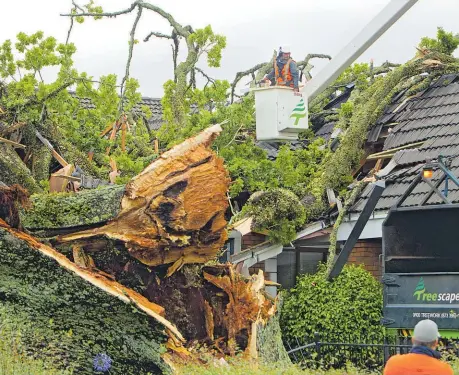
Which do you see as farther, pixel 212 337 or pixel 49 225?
pixel 212 337

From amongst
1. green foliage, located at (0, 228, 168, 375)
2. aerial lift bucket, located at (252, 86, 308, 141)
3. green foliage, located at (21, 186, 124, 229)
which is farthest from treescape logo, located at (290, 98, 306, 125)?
green foliage, located at (0, 228, 168, 375)

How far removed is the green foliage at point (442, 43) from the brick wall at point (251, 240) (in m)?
4.92

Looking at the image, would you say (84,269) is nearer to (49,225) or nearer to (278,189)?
(49,225)

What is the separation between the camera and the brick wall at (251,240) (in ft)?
45.6

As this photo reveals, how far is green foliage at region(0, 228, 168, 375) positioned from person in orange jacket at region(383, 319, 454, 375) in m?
Result: 2.96

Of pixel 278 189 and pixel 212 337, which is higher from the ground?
pixel 278 189

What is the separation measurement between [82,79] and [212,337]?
481cm

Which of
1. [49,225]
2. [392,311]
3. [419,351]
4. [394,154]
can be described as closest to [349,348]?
[392,311]

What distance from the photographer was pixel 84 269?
8.66 meters

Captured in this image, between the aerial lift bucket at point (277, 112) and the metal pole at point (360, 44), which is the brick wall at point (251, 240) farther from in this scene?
the metal pole at point (360, 44)

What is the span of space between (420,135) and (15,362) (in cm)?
847

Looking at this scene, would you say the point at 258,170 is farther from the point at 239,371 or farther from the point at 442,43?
the point at 239,371

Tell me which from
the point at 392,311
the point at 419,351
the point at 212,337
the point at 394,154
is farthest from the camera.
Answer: the point at 394,154

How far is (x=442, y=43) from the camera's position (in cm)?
1644
